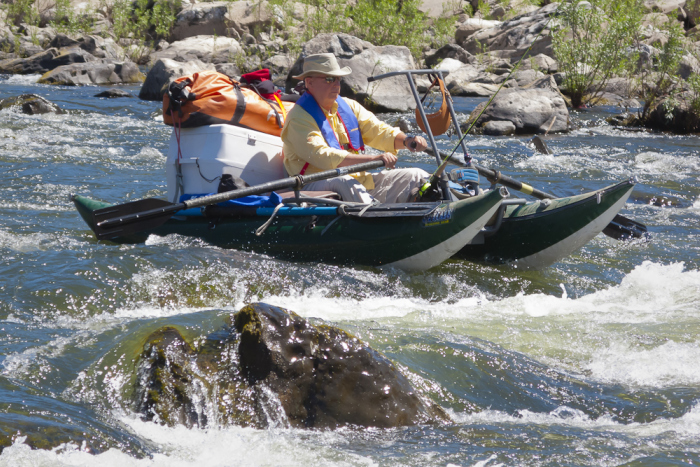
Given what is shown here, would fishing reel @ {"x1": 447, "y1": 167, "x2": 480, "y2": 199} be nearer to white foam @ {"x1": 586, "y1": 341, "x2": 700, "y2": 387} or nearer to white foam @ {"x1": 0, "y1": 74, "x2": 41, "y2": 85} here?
white foam @ {"x1": 586, "y1": 341, "x2": 700, "y2": 387}

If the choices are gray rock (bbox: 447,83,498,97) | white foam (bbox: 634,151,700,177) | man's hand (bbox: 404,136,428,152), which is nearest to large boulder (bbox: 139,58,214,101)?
gray rock (bbox: 447,83,498,97)

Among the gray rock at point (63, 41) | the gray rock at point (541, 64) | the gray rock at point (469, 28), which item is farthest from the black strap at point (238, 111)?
the gray rock at point (469, 28)

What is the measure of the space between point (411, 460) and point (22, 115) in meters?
10.3

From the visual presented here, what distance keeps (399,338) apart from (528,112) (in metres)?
8.62

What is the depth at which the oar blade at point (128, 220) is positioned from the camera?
498cm

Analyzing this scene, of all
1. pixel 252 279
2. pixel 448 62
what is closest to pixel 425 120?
pixel 252 279

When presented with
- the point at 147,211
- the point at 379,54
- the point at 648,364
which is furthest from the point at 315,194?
the point at 379,54

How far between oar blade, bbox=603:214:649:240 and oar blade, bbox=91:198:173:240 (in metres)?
3.31

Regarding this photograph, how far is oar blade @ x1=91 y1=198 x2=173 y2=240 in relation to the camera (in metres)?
4.98

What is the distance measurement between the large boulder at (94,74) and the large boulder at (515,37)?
9.02 metres

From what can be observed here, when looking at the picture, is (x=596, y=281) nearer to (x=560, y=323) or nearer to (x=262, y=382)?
(x=560, y=323)

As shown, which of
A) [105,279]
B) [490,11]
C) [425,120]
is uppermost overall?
[490,11]

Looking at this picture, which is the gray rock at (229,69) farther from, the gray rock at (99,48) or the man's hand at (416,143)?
the man's hand at (416,143)

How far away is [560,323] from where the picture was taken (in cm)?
412
